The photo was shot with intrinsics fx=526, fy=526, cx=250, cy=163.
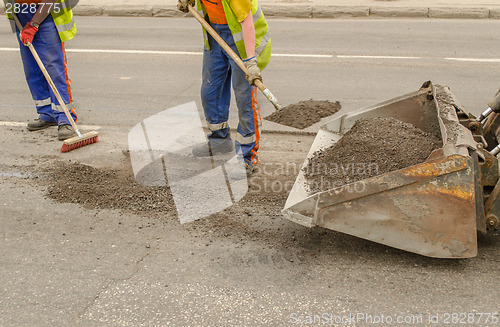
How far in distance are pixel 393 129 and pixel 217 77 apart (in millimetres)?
1516

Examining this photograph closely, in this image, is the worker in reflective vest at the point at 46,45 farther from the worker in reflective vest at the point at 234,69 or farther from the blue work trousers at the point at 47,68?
the worker in reflective vest at the point at 234,69

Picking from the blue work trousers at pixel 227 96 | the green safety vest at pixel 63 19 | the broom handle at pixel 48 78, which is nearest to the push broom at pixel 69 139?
the broom handle at pixel 48 78

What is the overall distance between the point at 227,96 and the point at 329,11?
20.1 feet

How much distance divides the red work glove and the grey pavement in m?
5.77

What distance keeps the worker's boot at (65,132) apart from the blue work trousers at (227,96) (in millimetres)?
1467

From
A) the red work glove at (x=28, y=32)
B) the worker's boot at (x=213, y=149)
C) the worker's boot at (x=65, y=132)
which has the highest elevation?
the red work glove at (x=28, y=32)

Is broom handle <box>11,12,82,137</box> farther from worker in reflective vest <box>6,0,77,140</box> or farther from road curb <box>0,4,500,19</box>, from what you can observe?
road curb <box>0,4,500,19</box>

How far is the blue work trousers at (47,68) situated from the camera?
4.98m

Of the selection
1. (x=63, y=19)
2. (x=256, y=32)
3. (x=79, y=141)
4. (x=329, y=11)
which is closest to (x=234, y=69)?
(x=256, y=32)

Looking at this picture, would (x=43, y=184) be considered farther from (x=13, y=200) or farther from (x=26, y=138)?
(x=26, y=138)

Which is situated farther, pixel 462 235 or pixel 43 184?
pixel 43 184

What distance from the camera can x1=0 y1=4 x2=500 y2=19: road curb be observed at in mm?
9625

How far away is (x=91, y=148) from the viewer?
4.87m

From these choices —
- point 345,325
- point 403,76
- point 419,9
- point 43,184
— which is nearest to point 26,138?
point 43,184
